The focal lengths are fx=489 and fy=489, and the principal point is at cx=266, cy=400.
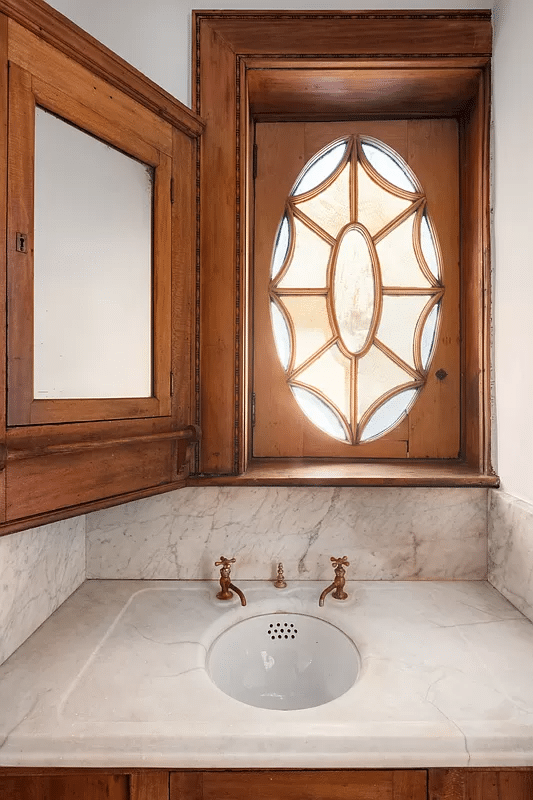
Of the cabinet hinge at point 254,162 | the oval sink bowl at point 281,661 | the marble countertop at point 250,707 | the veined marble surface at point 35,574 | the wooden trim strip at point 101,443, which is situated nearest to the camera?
the marble countertop at point 250,707

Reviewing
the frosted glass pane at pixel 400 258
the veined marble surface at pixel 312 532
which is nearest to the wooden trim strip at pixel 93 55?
the frosted glass pane at pixel 400 258

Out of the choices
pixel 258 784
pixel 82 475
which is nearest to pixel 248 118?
pixel 82 475

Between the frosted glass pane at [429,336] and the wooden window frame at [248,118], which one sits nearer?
the wooden window frame at [248,118]

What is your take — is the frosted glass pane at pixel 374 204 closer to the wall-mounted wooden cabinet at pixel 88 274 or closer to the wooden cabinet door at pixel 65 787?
the wall-mounted wooden cabinet at pixel 88 274

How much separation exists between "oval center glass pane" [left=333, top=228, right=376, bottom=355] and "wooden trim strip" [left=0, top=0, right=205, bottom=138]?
1.86 feet

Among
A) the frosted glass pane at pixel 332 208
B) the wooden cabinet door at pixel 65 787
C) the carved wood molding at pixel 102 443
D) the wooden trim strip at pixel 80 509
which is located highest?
the frosted glass pane at pixel 332 208

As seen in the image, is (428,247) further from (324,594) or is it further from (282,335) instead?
(324,594)

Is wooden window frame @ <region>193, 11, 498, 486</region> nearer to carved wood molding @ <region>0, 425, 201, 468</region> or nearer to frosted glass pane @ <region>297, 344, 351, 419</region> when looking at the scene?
carved wood molding @ <region>0, 425, 201, 468</region>

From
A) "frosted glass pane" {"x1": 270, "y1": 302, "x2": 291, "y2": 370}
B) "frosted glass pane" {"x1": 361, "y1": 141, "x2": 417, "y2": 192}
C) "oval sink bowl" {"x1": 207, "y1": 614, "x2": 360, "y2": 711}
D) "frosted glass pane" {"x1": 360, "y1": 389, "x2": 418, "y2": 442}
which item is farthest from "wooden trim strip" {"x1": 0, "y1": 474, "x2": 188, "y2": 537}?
"frosted glass pane" {"x1": 361, "y1": 141, "x2": 417, "y2": 192}

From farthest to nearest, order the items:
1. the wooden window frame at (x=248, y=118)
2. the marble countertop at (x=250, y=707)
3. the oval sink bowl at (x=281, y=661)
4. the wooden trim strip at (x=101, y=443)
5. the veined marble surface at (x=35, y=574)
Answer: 1. the wooden window frame at (x=248, y=118)
2. the oval sink bowl at (x=281, y=661)
3. the veined marble surface at (x=35, y=574)
4. the wooden trim strip at (x=101, y=443)
5. the marble countertop at (x=250, y=707)

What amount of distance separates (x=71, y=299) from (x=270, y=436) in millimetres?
741

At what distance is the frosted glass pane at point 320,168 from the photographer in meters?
1.51

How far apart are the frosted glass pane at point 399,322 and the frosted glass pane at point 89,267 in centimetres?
73

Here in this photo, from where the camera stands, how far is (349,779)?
32.2 inches
